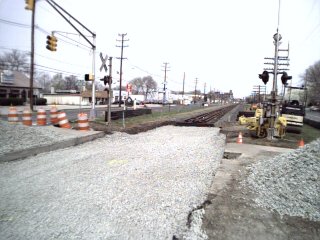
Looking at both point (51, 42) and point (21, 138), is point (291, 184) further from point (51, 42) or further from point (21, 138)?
point (51, 42)

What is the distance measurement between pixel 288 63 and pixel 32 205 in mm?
18643

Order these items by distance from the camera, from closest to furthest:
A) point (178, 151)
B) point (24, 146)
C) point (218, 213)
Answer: point (218, 213) < point (24, 146) < point (178, 151)

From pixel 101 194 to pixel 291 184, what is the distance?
3.73 m

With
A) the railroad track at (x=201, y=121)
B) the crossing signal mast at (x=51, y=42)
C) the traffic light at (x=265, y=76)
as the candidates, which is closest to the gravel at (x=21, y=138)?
the crossing signal mast at (x=51, y=42)

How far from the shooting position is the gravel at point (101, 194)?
4355mm

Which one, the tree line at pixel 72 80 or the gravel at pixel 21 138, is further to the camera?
the tree line at pixel 72 80

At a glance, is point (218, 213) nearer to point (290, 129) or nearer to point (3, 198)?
point (3, 198)

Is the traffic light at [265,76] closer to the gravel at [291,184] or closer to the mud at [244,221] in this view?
the gravel at [291,184]

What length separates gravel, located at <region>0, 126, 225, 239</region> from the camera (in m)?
4.36

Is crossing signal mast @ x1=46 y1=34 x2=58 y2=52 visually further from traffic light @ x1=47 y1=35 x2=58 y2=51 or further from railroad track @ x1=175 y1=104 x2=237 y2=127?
railroad track @ x1=175 y1=104 x2=237 y2=127

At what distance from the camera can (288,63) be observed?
19438mm

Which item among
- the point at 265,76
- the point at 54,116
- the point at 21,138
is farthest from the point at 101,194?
the point at 54,116

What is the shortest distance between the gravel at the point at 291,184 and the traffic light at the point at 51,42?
1560 centimetres

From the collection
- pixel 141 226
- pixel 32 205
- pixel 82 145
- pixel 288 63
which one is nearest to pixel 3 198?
pixel 32 205
